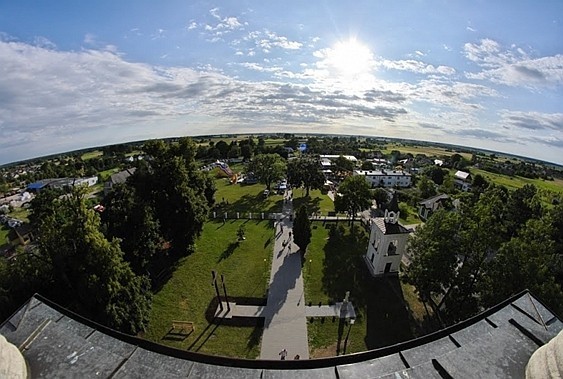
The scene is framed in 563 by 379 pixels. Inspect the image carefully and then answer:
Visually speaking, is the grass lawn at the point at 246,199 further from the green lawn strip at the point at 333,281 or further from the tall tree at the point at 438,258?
the tall tree at the point at 438,258

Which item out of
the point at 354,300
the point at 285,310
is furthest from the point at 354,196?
the point at 285,310

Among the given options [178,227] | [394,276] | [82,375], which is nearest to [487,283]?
[394,276]

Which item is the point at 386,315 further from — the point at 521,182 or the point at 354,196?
the point at 521,182

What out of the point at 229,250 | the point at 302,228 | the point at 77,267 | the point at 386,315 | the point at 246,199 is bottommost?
the point at 386,315

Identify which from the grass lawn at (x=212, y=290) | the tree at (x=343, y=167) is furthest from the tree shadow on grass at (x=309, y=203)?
the tree at (x=343, y=167)

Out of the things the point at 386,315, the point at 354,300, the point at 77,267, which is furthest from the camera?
the point at 354,300

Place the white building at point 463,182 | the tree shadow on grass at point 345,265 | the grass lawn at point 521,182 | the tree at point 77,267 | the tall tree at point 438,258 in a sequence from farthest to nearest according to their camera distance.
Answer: the grass lawn at point 521,182 < the white building at point 463,182 < the tree shadow on grass at point 345,265 < the tall tree at point 438,258 < the tree at point 77,267
